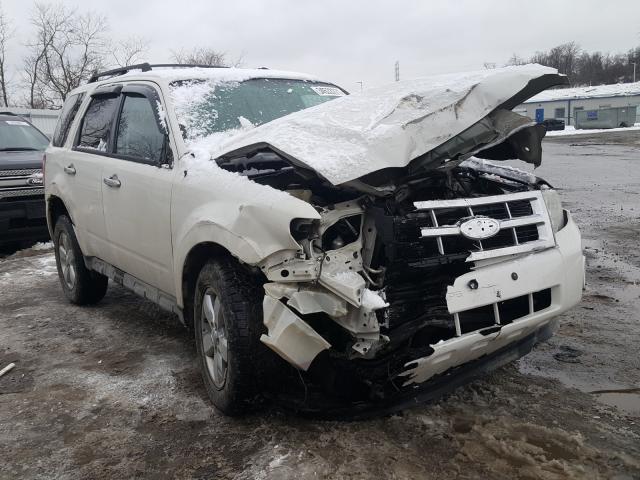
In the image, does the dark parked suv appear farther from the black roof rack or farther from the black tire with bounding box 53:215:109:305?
the black roof rack

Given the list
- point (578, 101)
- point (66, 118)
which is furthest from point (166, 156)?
point (578, 101)

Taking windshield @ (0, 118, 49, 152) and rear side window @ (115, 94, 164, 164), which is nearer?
rear side window @ (115, 94, 164, 164)

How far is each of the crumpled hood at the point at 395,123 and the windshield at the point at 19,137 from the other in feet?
A: 22.5

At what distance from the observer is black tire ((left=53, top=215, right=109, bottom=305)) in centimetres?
541

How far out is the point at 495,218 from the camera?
304 cm

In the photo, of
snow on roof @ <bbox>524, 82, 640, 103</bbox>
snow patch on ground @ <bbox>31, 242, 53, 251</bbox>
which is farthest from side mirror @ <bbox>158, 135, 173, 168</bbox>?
snow on roof @ <bbox>524, 82, 640, 103</bbox>

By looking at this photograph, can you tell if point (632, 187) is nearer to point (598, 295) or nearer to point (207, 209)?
point (598, 295)

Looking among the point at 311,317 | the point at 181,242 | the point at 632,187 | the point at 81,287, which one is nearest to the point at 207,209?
the point at 181,242

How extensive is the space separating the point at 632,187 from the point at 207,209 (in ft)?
35.5

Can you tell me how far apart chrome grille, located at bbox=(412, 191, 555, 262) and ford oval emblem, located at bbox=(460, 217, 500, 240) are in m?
0.03

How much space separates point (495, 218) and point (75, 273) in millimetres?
3996

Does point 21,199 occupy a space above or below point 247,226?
below

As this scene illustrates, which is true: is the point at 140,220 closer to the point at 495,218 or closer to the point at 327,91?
the point at 327,91

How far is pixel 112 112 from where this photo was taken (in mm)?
4691
